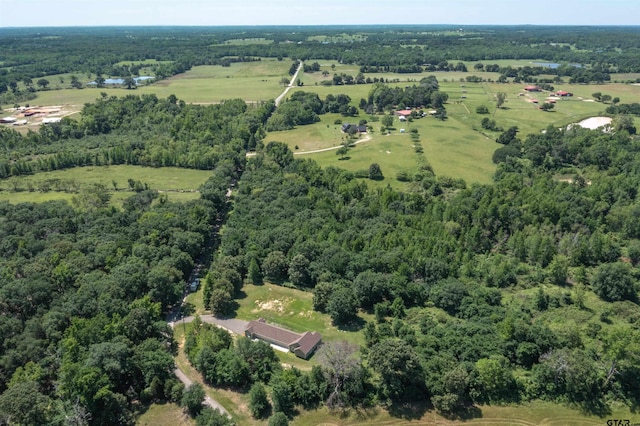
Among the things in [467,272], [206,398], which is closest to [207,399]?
[206,398]

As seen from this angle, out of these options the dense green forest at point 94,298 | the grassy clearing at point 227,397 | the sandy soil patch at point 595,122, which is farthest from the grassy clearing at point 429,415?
the sandy soil patch at point 595,122

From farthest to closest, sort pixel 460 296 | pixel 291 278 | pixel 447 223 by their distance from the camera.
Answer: pixel 447 223 → pixel 291 278 → pixel 460 296

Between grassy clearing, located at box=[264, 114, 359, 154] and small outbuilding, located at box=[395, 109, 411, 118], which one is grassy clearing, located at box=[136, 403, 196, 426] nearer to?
grassy clearing, located at box=[264, 114, 359, 154]

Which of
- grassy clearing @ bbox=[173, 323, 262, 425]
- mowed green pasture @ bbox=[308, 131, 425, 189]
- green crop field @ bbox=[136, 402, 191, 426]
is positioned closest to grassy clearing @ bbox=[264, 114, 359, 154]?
mowed green pasture @ bbox=[308, 131, 425, 189]

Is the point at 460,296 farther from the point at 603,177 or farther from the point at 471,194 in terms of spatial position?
the point at 603,177

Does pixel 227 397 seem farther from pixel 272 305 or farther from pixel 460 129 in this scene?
pixel 460 129

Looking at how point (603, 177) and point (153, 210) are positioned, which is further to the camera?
point (603, 177)

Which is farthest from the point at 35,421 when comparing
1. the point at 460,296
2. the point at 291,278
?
the point at 460,296

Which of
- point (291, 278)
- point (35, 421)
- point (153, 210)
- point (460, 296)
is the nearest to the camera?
point (35, 421)
